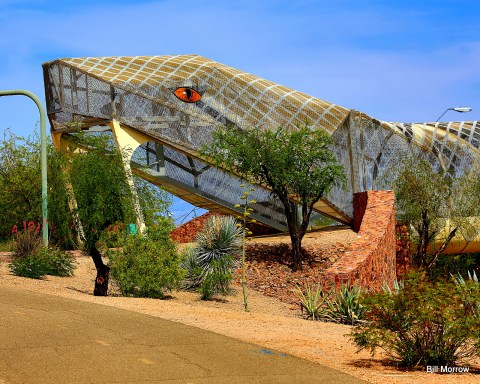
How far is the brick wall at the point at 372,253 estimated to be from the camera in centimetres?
2250

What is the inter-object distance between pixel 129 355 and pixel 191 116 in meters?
25.6

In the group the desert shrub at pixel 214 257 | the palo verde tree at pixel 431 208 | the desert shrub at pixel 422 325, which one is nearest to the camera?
the desert shrub at pixel 422 325

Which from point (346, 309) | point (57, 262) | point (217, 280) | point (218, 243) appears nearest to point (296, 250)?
point (218, 243)

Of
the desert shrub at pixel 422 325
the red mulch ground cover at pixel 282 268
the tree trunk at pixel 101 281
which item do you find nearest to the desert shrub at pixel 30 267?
the tree trunk at pixel 101 281

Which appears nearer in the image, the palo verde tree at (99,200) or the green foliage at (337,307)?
the green foliage at (337,307)

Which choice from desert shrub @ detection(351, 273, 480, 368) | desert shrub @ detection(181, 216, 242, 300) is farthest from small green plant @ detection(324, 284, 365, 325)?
desert shrub @ detection(351, 273, 480, 368)

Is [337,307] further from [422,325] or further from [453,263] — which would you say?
[453,263]

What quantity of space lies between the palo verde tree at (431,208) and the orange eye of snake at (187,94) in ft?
26.8

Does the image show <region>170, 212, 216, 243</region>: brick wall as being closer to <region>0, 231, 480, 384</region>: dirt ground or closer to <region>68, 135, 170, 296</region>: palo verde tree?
<region>68, 135, 170, 296</region>: palo verde tree

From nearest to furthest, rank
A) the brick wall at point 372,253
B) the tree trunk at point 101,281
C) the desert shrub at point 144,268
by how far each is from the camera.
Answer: the tree trunk at point 101,281 < the desert shrub at point 144,268 < the brick wall at point 372,253

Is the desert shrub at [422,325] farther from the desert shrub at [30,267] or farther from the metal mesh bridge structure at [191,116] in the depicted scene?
the metal mesh bridge structure at [191,116]

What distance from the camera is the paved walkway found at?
10.1m

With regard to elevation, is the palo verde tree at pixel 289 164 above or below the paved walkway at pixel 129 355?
above

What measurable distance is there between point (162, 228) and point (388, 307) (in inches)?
444
